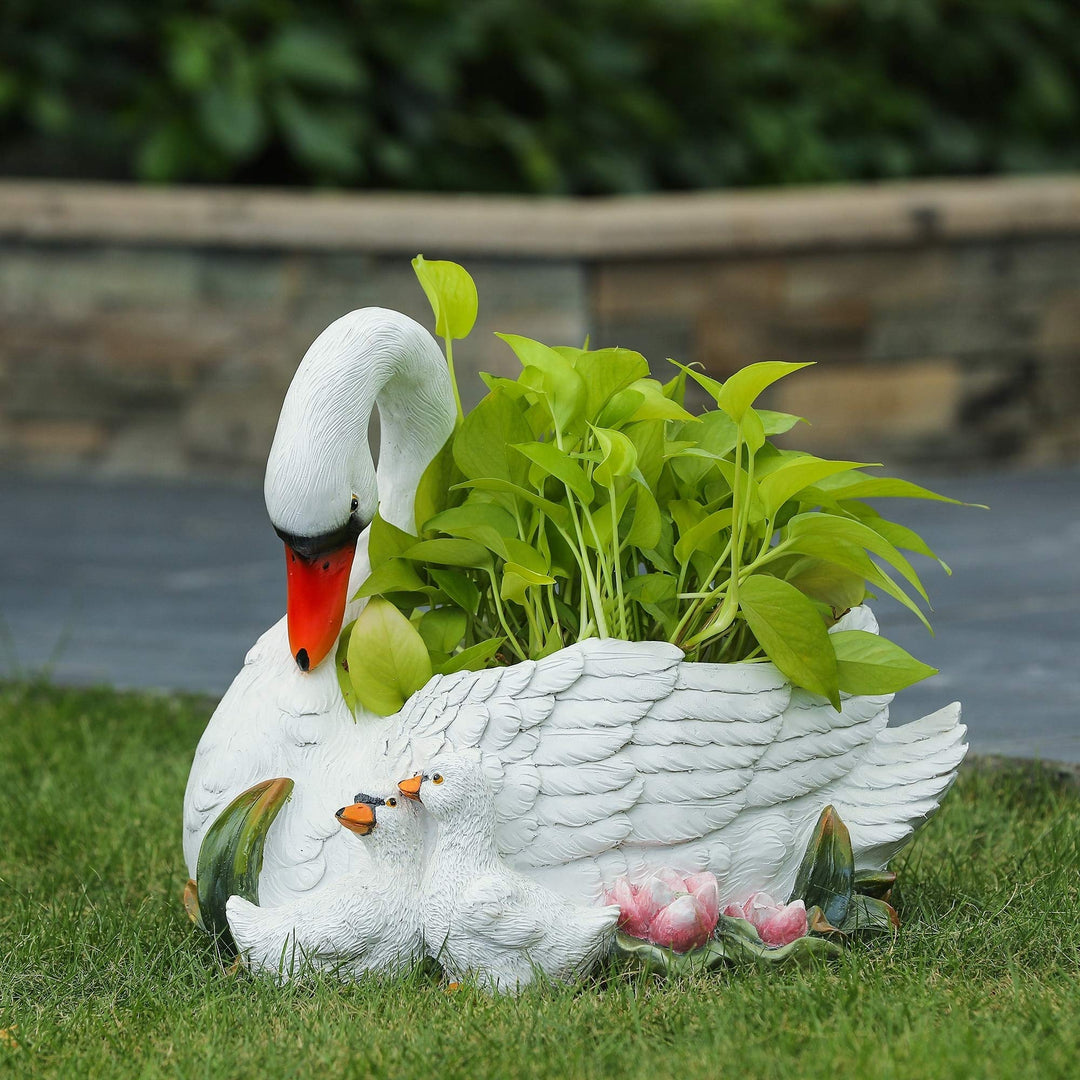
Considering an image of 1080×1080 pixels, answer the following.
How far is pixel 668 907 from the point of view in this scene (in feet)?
6.64

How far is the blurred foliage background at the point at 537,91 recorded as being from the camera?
6.85 metres

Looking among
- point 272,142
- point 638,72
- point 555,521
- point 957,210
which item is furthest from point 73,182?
point 555,521

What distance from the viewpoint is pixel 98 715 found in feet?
11.9

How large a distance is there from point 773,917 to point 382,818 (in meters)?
0.56

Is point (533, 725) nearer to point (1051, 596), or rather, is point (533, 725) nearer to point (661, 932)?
point (661, 932)

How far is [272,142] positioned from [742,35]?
8.39 feet

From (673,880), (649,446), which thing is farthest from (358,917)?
(649,446)

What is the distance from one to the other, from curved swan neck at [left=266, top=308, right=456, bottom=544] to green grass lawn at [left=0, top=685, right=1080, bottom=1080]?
0.66m

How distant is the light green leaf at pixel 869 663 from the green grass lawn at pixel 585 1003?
1.24 feet

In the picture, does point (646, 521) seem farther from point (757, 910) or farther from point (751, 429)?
point (757, 910)

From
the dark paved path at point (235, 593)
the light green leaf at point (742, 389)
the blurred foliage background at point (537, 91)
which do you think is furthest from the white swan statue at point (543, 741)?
the blurred foliage background at point (537, 91)

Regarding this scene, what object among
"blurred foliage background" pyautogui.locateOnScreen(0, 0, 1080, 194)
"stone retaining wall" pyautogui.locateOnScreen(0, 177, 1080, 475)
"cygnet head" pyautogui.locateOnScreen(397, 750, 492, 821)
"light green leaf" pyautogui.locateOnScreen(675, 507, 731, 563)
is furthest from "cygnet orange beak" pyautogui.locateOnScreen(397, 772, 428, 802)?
"blurred foliage background" pyautogui.locateOnScreen(0, 0, 1080, 194)

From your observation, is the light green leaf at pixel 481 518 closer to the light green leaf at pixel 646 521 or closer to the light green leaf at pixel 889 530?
the light green leaf at pixel 646 521

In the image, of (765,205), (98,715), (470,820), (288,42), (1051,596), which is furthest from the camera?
(288,42)
